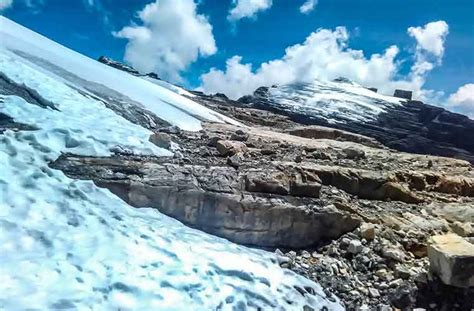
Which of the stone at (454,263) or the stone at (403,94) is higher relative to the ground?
the stone at (403,94)

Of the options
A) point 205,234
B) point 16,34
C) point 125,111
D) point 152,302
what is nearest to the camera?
point 152,302

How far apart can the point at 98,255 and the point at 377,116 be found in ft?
157

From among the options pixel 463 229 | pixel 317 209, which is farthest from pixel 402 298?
pixel 463 229

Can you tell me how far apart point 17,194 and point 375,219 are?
6.04 m

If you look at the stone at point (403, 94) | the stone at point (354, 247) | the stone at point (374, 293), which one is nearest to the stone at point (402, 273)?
the stone at point (374, 293)

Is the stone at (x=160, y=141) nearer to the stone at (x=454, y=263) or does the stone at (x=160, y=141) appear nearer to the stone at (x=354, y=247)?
the stone at (x=354, y=247)

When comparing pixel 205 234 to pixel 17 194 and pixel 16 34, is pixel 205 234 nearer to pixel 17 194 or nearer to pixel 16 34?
pixel 17 194

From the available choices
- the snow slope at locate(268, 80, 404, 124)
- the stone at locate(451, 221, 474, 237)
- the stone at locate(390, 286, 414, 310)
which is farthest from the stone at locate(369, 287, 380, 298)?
the snow slope at locate(268, 80, 404, 124)

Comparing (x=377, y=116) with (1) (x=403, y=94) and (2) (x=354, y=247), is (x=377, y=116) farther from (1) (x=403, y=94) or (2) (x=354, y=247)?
(2) (x=354, y=247)

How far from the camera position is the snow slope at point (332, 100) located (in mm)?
47888

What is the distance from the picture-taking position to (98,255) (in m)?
4.57

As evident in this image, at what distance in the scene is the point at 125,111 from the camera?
35.5 ft

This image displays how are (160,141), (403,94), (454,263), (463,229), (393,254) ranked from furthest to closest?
(403,94), (160,141), (463,229), (393,254), (454,263)

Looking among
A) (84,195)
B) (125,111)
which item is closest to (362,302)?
(84,195)
